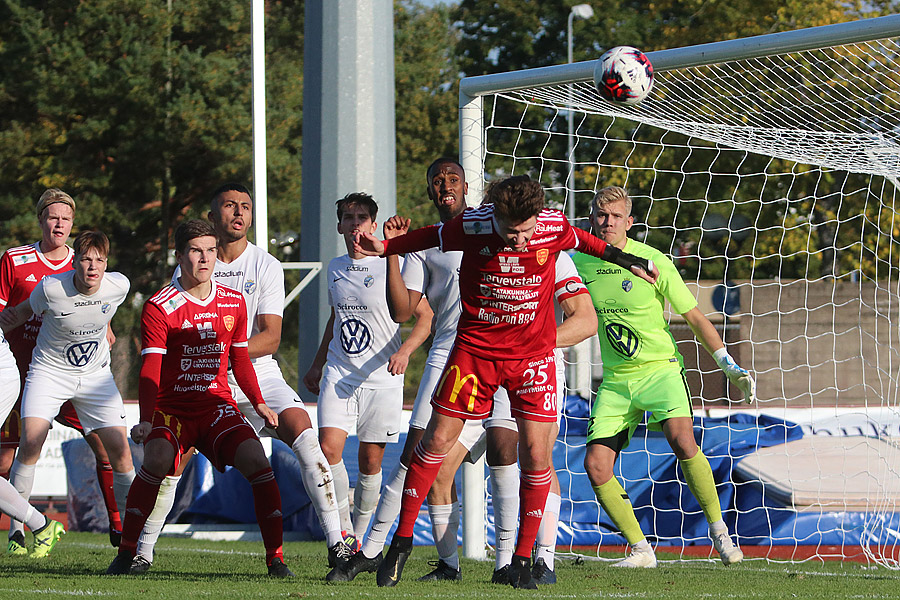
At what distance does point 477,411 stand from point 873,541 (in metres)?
4.65

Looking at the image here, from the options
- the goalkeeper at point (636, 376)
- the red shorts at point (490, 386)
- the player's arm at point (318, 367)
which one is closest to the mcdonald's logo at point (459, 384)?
the red shorts at point (490, 386)

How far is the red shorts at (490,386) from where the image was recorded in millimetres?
5609

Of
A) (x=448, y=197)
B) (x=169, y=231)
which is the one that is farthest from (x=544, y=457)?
(x=169, y=231)

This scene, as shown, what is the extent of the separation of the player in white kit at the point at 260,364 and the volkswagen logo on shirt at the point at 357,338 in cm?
50

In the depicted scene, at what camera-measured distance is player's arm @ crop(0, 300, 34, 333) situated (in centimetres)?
744

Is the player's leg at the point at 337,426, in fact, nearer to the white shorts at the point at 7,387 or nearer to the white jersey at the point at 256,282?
the white jersey at the point at 256,282

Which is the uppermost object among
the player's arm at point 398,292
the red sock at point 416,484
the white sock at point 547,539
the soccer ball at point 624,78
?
the soccer ball at point 624,78

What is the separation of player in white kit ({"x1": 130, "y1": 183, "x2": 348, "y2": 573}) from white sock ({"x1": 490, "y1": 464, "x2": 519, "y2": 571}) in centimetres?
89

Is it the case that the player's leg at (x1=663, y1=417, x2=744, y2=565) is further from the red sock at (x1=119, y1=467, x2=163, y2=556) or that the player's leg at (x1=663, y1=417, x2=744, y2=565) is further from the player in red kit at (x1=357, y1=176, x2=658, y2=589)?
the red sock at (x1=119, y1=467, x2=163, y2=556)

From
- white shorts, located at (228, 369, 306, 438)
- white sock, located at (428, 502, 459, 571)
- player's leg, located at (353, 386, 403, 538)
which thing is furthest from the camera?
player's leg, located at (353, 386, 403, 538)

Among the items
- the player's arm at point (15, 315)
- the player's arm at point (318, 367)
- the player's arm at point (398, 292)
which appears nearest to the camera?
the player's arm at point (398, 292)

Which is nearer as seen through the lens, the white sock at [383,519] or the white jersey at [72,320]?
the white sock at [383,519]

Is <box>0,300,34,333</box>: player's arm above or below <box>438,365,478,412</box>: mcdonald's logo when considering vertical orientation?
above

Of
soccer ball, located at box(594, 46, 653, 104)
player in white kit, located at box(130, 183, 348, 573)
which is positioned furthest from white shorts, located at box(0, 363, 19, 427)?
soccer ball, located at box(594, 46, 653, 104)
